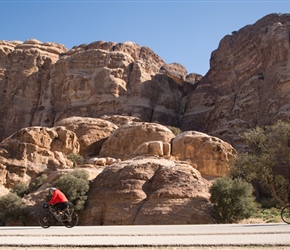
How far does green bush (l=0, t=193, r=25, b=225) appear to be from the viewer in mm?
24241

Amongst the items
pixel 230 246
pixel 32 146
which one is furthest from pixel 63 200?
pixel 32 146

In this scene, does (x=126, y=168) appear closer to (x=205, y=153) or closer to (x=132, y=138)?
(x=205, y=153)

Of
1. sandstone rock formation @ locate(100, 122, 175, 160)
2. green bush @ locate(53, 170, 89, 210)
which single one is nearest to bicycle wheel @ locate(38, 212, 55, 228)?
green bush @ locate(53, 170, 89, 210)

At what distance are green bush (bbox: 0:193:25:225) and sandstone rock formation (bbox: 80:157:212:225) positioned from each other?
4103 millimetres

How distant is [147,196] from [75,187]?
480 centimetres

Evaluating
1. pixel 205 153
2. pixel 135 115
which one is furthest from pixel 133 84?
pixel 205 153

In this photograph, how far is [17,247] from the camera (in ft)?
25.4

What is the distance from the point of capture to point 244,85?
2945 inches

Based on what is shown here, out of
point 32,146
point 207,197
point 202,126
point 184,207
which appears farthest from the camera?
point 202,126

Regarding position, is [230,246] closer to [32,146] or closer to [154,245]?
[154,245]

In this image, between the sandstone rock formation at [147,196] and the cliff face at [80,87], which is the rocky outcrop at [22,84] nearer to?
the cliff face at [80,87]

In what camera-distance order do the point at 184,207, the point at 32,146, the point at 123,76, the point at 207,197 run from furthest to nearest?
1. the point at 123,76
2. the point at 32,146
3. the point at 207,197
4. the point at 184,207

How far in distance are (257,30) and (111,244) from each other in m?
86.1

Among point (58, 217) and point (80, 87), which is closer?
point (58, 217)
